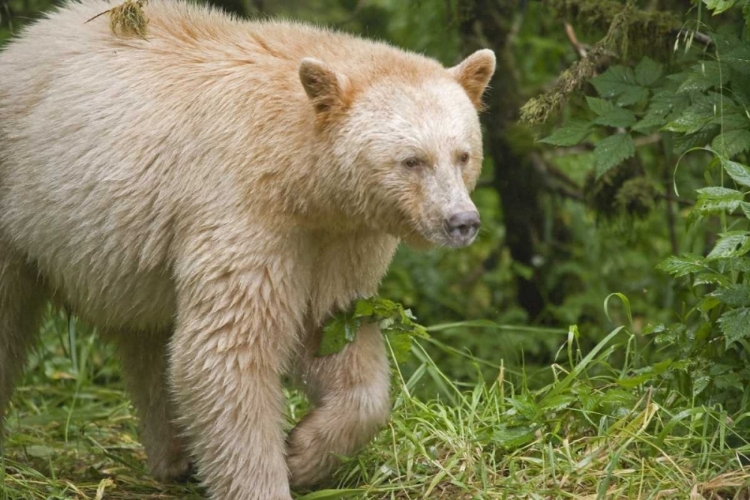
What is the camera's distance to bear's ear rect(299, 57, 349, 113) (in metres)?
4.56

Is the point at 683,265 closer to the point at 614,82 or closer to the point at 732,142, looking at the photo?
the point at 732,142

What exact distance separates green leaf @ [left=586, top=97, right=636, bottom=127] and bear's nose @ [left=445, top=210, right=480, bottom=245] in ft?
4.56

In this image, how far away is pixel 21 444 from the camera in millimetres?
6492

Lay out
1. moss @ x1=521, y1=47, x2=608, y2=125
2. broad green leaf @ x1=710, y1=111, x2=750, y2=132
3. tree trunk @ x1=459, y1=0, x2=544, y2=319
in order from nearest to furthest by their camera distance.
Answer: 1. broad green leaf @ x1=710, y1=111, x2=750, y2=132
2. moss @ x1=521, y1=47, x2=608, y2=125
3. tree trunk @ x1=459, y1=0, x2=544, y2=319

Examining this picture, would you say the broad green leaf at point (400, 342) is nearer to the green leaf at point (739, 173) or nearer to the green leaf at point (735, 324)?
the green leaf at point (735, 324)

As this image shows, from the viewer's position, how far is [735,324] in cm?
462

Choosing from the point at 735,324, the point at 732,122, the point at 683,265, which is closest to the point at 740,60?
the point at 732,122

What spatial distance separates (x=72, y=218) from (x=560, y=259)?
4.96 meters

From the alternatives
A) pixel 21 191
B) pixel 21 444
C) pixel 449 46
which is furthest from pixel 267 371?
pixel 449 46

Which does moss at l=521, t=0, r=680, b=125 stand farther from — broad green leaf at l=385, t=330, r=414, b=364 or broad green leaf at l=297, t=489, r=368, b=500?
broad green leaf at l=297, t=489, r=368, b=500

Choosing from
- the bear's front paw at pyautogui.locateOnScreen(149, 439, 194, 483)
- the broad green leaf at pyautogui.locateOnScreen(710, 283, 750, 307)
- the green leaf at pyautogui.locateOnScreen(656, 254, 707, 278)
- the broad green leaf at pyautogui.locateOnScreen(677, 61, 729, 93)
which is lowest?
the bear's front paw at pyautogui.locateOnScreen(149, 439, 194, 483)

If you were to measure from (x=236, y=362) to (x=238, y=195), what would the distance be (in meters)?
0.74

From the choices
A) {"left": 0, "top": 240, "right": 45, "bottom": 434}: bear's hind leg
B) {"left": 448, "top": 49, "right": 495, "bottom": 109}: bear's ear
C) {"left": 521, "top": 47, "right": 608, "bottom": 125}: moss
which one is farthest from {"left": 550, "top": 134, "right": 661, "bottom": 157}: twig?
{"left": 0, "top": 240, "right": 45, "bottom": 434}: bear's hind leg

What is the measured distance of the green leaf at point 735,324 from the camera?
457cm
